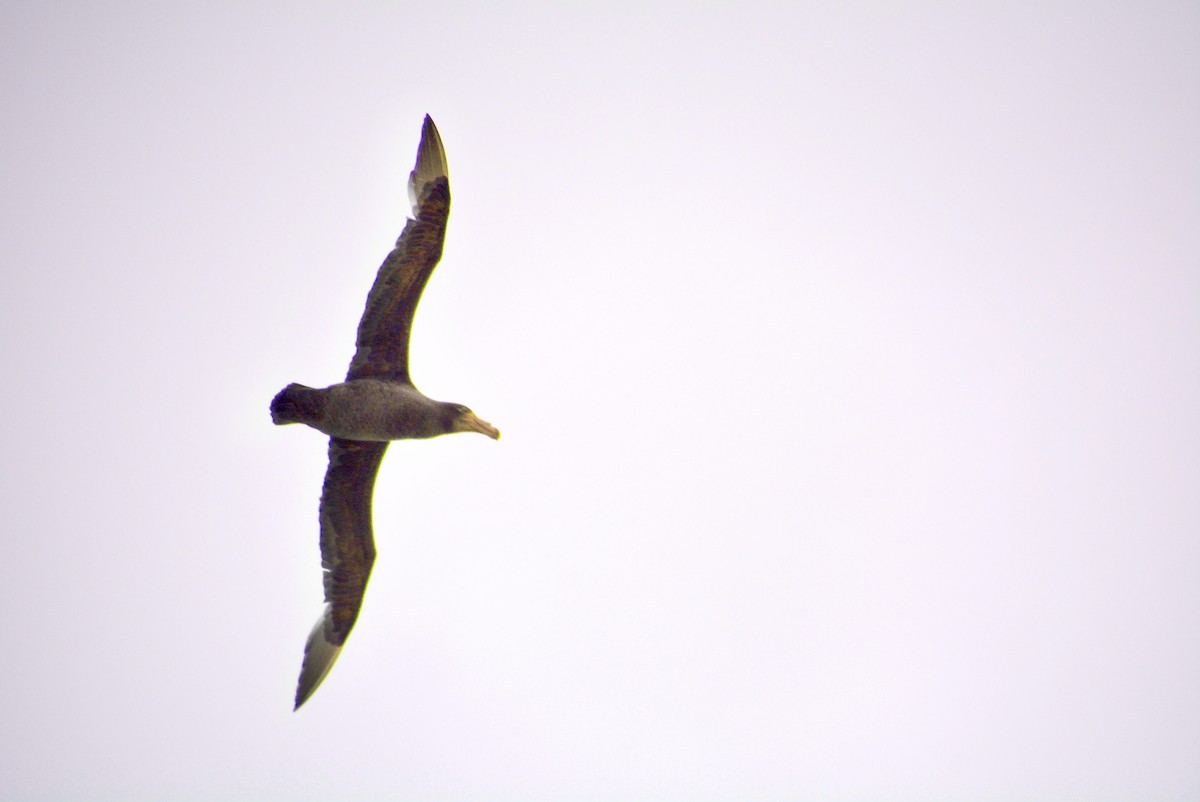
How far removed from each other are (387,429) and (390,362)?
33.9 inches

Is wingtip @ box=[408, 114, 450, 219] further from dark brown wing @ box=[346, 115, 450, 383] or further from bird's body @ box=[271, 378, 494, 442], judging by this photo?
bird's body @ box=[271, 378, 494, 442]

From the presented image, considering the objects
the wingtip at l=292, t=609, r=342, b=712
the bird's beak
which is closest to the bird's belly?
the bird's beak

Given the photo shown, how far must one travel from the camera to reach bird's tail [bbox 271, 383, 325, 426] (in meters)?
11.4

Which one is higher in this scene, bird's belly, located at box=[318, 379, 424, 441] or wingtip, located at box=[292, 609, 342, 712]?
bird's belly, located at box=[318, 379, 424, 441]

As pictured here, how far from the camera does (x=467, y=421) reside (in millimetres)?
12055

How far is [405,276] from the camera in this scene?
38.2ft

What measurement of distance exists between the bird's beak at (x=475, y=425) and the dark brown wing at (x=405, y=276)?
862 mm

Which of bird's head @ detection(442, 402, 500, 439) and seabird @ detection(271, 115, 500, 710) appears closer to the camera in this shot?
seabird @ detection(271, 115, 500, 710)

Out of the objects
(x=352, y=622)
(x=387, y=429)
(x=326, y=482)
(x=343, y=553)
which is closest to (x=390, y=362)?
(x=387, y=429)

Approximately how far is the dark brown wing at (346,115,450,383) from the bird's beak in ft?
2.83

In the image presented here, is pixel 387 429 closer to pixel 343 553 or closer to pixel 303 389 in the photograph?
pixel 303 389

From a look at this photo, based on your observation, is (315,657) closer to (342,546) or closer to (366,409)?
(342,546)

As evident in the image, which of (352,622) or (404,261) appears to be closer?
(404,261)

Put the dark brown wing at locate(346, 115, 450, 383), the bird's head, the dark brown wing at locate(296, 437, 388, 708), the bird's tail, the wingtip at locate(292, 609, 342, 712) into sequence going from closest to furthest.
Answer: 1. the bird's tail
2. the dark brown wing at locate(346, 115, 450, 383)
3. the bird's head
4. the dark brown wing at locate(296, 437, 388, 708)
5. the wingtip at locate(292, 609, 342, 712)
